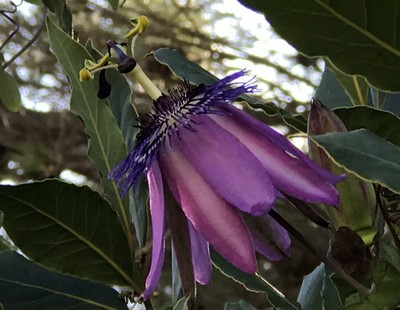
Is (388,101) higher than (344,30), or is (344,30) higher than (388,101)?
(344,30)

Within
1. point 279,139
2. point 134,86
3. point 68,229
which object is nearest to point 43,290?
point 68,229

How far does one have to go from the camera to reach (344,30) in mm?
536

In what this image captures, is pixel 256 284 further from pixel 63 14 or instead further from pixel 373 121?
pixel 63 14

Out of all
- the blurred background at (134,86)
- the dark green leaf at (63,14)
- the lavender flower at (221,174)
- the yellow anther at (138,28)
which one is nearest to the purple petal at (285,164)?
the lavender flower at (221,174)

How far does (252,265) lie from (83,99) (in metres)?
0.27

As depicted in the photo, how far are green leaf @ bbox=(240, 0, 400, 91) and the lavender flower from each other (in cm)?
7

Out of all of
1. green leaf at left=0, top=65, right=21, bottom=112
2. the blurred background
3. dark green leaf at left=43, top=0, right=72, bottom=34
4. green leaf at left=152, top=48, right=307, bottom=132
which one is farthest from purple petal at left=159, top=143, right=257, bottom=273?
the blurred background

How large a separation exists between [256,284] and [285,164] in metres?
0.20

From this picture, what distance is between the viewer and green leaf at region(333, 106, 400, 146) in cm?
60

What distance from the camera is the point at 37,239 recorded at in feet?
2.17

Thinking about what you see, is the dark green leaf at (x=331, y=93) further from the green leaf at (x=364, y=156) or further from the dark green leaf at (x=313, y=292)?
the green leaf at (x=364, y=156)

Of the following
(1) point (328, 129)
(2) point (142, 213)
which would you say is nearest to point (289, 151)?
(1) point (328, 129)

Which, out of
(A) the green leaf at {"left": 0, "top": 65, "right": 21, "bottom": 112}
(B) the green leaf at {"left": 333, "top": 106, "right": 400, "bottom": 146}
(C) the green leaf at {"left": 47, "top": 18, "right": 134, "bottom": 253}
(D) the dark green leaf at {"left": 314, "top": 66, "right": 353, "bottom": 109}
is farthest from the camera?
(A) the green leaf at {"left": 0, "top": 65, "right": 21, "bottom": 112}

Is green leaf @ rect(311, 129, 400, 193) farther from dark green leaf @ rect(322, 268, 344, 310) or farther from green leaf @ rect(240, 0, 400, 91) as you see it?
dark green leaf @ rect(322, 268, 344, 310)
